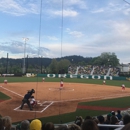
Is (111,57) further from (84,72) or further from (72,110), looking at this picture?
(72,110)

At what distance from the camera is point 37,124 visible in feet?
14.4

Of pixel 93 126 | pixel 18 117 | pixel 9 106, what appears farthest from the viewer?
pixel 9 106

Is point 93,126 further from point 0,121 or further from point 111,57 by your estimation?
point 111,57

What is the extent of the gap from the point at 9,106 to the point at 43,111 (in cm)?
309

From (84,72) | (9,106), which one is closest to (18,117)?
(9,106)

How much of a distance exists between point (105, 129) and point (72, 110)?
1040 centimetres

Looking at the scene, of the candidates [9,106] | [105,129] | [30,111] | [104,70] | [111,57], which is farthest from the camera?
[111,57]

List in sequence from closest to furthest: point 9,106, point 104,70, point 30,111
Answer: point 30,111 → point 9,106 → point 104,70

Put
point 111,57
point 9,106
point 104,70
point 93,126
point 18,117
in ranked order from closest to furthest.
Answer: point 93,126
point 18,117
point 9,106
point 104,70
point 111,57

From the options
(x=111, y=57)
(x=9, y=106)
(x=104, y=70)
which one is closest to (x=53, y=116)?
(x=9, y=106)

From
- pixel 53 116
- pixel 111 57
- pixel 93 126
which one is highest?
pixel 111 57

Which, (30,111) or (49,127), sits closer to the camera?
(49,127)

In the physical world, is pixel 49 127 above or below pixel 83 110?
above

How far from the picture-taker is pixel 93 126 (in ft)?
10.4
